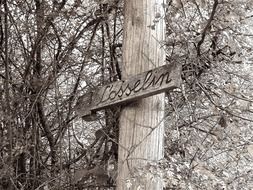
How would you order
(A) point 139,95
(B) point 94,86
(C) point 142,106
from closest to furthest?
1. (A) point 139,95
2. (C) point 142,106
3. (B) point 94,86

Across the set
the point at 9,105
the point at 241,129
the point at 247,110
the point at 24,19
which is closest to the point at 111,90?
the point at 247,110

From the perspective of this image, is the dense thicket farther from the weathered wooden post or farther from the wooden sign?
the wooden sign

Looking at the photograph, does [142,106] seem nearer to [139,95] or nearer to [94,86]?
[139,95]

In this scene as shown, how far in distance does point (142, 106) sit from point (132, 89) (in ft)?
0.37

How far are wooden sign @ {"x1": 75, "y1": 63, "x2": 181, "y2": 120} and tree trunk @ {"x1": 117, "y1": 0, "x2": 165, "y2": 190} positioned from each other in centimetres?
8

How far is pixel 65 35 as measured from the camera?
443 cm

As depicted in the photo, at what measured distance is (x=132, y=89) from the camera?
2.88m

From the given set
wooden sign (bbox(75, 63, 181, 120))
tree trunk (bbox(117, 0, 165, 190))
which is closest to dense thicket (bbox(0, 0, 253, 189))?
tree trunk (bbox(117, 0, 165, 190))

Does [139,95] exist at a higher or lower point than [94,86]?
lower

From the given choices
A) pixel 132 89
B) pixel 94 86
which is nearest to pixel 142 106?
pixel 132 89

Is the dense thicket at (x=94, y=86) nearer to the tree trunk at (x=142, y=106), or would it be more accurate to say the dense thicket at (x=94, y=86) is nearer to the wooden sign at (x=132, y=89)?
the tree trunk at (x=142, y=106)

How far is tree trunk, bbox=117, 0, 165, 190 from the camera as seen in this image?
9.62 ft

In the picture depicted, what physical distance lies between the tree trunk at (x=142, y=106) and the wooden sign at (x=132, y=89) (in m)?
0.08

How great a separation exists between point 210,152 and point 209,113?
0.25m
